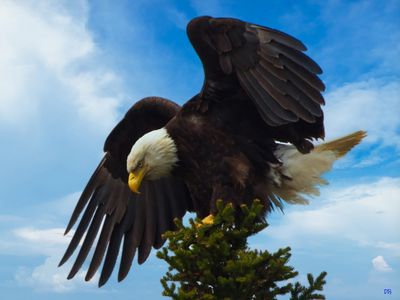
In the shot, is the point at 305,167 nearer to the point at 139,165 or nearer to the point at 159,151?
the point at 159,151

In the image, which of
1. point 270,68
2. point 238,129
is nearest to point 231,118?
point 238,129

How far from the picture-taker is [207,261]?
11.5 ft

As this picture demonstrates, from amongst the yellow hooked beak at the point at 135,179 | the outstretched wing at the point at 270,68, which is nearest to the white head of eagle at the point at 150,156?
the yellow hooked beak at the point at 135,179

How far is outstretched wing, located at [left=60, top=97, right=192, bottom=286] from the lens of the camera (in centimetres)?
585

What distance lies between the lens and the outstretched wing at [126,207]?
5.85m

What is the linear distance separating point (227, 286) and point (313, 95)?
159cm

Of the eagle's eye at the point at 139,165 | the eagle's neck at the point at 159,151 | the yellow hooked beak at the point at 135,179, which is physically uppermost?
the eagle's neck at the point at 159,151

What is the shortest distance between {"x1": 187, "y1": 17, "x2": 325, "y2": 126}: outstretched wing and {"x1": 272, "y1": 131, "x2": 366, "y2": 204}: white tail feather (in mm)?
710

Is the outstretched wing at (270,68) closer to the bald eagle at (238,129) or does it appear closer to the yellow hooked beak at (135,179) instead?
the bald eagle at (238,129)

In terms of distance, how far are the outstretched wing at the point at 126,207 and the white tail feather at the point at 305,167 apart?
1368 mm

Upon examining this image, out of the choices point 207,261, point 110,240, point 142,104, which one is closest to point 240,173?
point 207,261

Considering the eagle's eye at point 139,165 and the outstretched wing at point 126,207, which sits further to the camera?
the outstretched wing at point 126,207

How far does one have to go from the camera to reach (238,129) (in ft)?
15.2

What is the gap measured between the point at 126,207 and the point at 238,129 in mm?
2244
